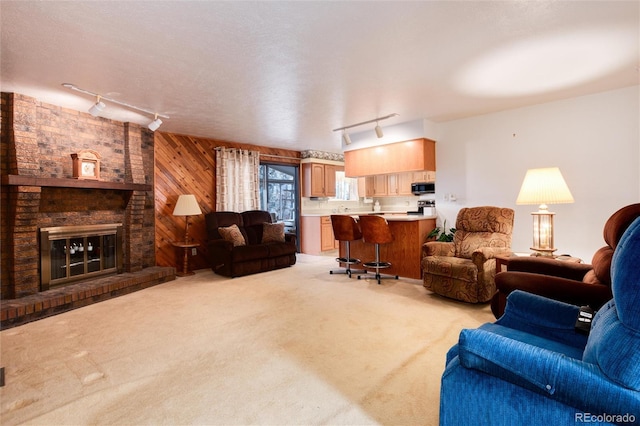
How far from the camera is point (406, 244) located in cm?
485

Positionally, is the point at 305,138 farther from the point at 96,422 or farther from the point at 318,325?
the point at 96,422

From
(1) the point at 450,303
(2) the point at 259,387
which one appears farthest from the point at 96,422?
(1) the point at 450,303

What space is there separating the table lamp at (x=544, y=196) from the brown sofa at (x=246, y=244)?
3.91 metres

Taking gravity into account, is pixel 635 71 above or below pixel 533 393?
above

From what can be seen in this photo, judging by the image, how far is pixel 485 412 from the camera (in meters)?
1.27

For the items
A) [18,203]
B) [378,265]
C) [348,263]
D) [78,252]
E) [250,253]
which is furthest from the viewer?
[250,253]

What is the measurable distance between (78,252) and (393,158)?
16.0ft

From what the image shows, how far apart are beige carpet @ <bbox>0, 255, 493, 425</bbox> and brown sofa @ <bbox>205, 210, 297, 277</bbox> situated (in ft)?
3.88

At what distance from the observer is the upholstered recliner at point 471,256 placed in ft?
11.4

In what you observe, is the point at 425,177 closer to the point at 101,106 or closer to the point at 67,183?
the point at 101,106

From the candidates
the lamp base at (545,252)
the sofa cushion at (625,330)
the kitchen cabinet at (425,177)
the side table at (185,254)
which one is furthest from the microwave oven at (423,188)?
the sofa cushion at (625,330)

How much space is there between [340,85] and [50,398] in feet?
11.5

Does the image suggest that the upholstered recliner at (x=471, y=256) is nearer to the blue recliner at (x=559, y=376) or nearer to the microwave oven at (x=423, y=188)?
the microwave oven at (x=423, y=188)

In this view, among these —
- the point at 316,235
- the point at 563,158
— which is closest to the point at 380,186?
the point at 316,235
